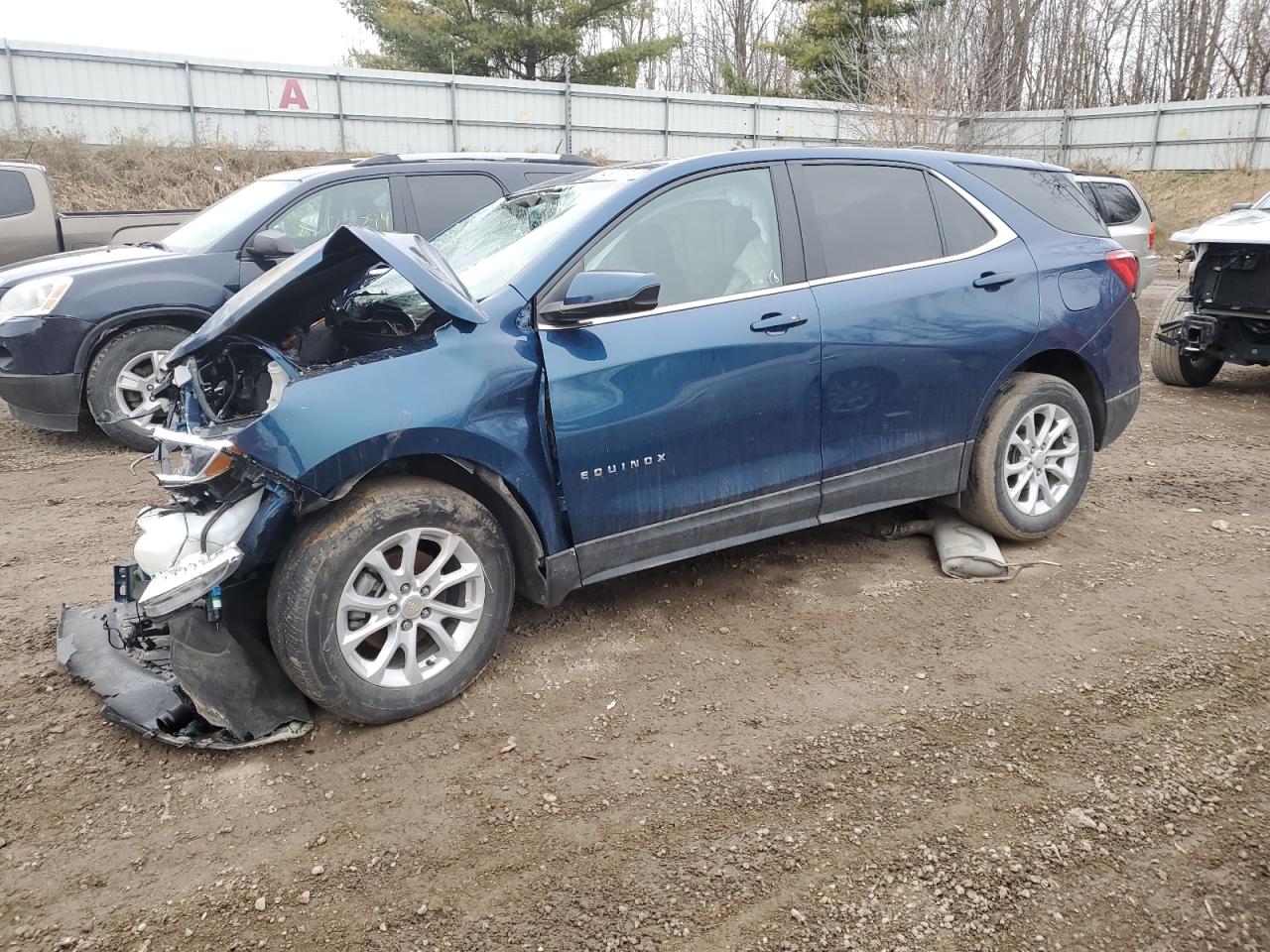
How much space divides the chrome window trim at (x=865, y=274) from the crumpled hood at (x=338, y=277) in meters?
0.35

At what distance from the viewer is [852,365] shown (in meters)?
3.80

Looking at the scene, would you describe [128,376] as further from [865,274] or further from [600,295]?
[865,274]

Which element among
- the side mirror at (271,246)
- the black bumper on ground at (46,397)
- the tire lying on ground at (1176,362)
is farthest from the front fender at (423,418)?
the tire lying on ground at (1176,362)

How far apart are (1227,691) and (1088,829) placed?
44.3 inches

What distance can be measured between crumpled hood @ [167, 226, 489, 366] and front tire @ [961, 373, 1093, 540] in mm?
2509

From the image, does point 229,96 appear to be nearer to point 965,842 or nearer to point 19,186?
point 19,186

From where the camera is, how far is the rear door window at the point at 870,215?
12.8 ft

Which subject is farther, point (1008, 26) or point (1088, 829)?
point (1008, 26)

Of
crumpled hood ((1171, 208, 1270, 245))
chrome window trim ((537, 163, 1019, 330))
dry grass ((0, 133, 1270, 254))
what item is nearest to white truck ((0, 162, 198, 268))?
chrome window trim ((537, 163, 1019, 330))

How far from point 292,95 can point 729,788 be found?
70.8ft

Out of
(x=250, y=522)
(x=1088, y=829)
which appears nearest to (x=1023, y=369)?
(x=1088, y=829)

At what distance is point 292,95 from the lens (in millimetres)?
20484

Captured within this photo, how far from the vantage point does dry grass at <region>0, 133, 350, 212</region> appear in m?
17.7

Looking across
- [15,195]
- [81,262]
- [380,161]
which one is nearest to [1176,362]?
[380,161]
